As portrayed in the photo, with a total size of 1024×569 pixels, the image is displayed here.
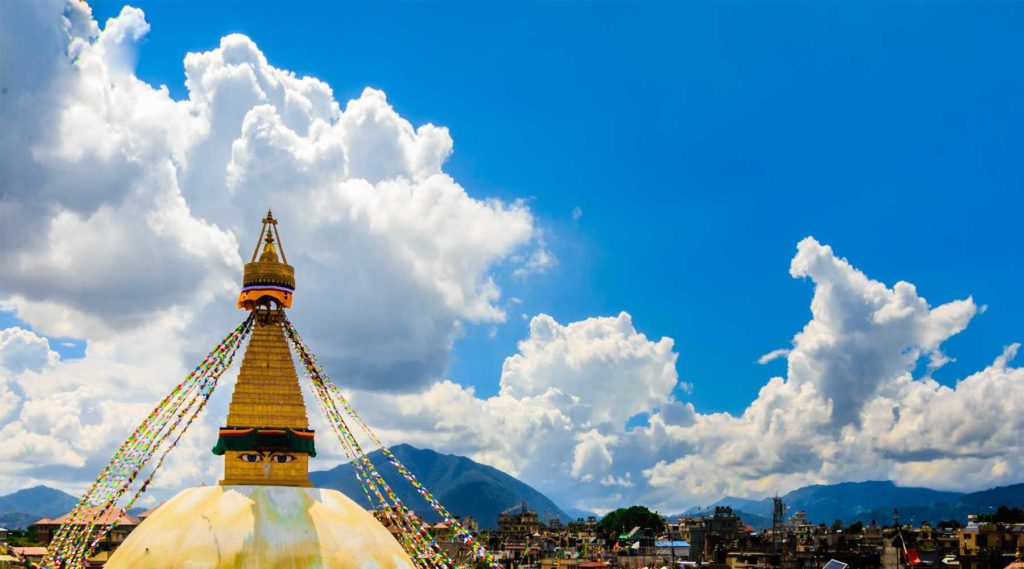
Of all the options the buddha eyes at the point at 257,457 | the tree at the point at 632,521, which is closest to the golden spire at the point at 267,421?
the buddha eyes at the point at 257,457

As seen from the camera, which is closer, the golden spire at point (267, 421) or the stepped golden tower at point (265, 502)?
the stepped golden tower at point (265, 502)

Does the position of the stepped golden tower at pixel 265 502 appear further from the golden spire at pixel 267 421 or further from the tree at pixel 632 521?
the tree at pixel 632 521

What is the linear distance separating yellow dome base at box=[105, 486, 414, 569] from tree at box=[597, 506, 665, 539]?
143979 millimetres

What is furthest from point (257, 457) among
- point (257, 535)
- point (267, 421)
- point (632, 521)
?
point (632, 521)

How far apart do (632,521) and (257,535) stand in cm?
15172

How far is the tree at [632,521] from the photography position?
573 feet

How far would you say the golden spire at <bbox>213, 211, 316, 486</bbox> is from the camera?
1330 inches

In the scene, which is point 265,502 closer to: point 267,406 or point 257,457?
point 257,457

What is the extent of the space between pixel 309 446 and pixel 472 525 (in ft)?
428

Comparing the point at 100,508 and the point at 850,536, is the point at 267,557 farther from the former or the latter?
the point at 850,536

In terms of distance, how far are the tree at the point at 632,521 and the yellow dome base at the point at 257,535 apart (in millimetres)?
143979

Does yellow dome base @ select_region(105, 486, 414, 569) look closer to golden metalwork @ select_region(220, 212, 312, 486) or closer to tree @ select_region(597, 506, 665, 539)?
golden metalwork @ select_region(220, 212, 312, 486)

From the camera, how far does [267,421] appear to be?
112ft

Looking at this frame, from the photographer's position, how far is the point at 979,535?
100 meters
